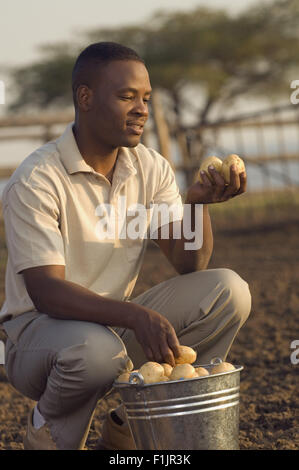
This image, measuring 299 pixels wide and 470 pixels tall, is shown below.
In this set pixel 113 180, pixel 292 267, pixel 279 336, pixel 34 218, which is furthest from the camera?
pixel 292 267

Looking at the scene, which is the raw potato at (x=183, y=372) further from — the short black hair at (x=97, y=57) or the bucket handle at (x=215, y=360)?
the short black hair at (x=97, y=57)

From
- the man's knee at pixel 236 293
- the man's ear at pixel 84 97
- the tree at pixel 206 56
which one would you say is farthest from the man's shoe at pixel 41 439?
the tree at pixel 206 56

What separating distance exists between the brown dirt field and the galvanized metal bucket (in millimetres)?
547

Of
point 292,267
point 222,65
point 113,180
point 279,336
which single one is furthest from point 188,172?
point 222,65

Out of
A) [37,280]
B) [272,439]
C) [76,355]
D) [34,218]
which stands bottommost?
[272,439]

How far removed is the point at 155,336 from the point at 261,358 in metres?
1.92

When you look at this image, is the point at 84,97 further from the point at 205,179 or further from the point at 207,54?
the point at 207,54

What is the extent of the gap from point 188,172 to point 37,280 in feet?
24.0

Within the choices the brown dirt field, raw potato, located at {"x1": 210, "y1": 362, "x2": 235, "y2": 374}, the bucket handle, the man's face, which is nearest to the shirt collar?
the man's face

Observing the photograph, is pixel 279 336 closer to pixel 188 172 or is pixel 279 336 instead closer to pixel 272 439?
pixel 272 439

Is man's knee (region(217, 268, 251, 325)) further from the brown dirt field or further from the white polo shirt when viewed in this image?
the brown dirt field

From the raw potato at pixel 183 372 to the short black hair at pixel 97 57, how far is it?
3.43ft

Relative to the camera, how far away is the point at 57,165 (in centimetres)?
284

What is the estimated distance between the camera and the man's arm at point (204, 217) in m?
2.72
